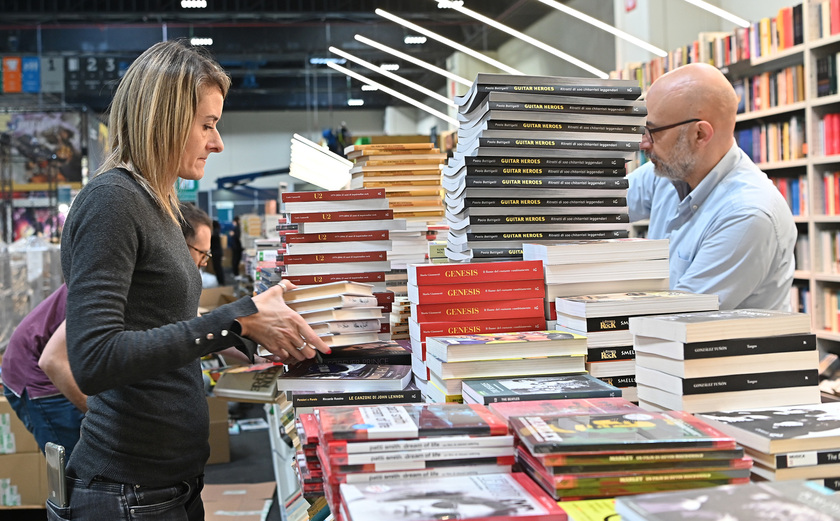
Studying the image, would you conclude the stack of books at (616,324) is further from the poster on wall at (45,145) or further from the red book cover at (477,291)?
the poster on wall at (45,145)

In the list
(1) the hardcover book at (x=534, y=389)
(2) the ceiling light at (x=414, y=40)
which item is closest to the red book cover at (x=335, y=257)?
(1) the hardcover book at (x=534, y=389)

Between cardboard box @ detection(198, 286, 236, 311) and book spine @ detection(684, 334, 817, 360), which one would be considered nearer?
book spine @ detection(684, 334, 817, 360)

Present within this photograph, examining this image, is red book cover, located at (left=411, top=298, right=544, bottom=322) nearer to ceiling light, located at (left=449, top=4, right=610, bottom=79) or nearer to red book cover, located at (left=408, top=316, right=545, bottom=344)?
red book cover, located at (left=408, top=316, right=545, bottom=344)

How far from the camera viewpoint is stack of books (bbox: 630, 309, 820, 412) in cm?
128

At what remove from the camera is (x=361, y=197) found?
2.09m

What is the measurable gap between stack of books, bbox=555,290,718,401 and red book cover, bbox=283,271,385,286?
0.63 m

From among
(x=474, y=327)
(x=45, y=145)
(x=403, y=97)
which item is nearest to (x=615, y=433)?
(x=474, y=327)

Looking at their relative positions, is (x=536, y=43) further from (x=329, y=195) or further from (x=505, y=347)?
(x=505, y=347)

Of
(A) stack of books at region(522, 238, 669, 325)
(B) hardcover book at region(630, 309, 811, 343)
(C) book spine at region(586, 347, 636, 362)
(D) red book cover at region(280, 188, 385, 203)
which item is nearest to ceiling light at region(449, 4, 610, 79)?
(D) red book cover at region(280, 188, 385, 203)

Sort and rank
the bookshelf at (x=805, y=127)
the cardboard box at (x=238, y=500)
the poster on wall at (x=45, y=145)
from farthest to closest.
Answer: the poster on wall at (x=45, y=145), the bookshelf at (x=805, y=127), the cardboard box at (x=238, y=500)

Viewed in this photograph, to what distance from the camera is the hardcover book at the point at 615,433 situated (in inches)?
38.3

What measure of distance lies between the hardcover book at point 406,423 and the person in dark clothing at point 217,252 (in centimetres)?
774

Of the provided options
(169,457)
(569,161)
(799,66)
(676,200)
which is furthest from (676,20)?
(169,457)

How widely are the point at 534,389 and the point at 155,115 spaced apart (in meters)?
0.89
